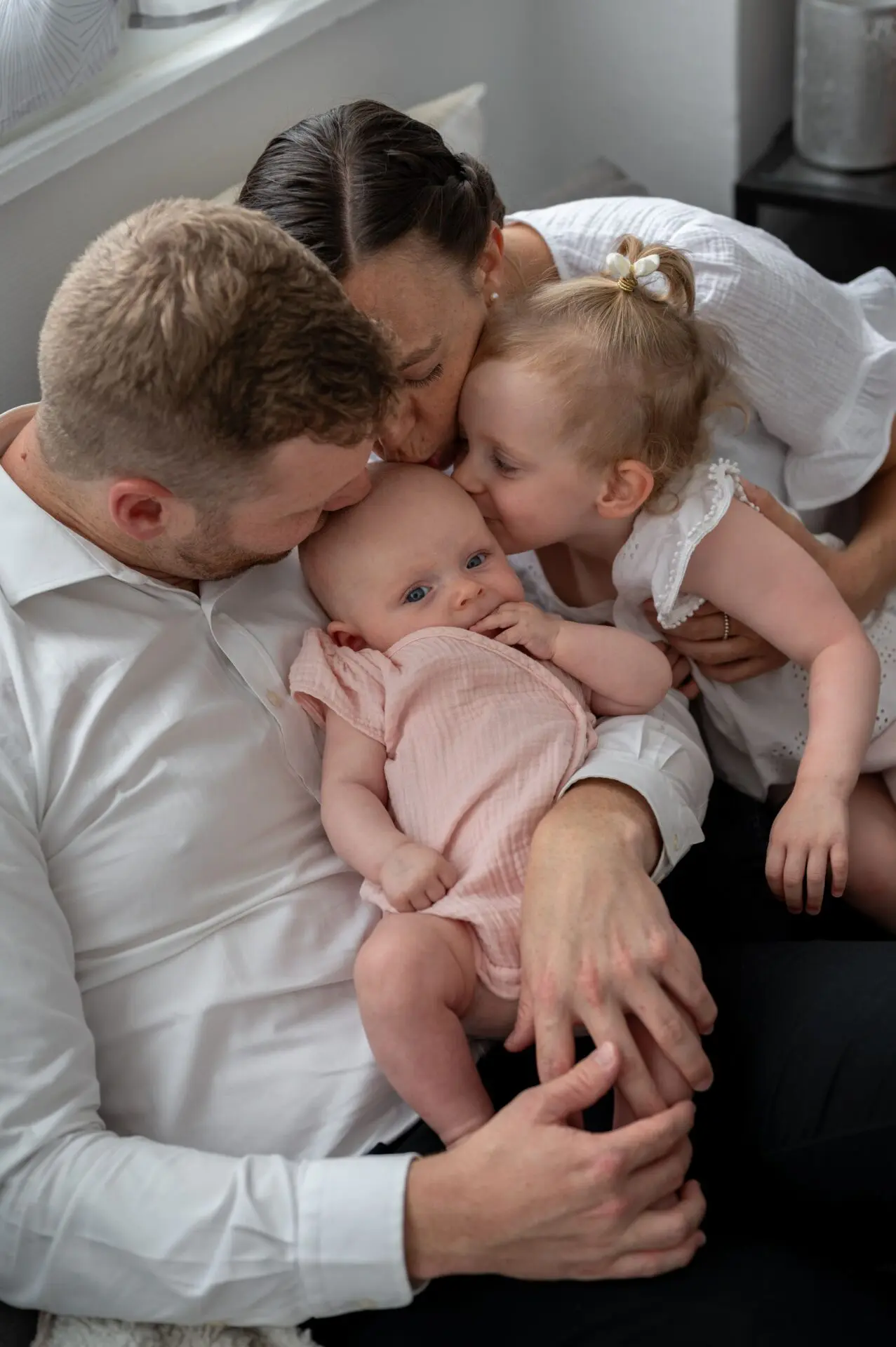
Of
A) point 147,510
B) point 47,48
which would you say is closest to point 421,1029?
point 147,510

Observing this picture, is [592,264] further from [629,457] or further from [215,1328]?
[215,1328]

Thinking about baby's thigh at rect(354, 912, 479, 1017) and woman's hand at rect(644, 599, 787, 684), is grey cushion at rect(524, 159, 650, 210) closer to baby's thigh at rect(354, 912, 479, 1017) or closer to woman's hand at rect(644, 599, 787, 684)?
woman's hand at rect(644, 599, 787, 684)

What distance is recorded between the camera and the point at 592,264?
5.39 feet

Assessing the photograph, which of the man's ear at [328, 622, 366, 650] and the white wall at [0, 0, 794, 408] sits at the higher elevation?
the white wall at [0, 0, 794, 408]

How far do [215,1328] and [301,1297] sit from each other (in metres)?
0.08

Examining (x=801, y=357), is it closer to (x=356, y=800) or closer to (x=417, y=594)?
(x=417, y=594)

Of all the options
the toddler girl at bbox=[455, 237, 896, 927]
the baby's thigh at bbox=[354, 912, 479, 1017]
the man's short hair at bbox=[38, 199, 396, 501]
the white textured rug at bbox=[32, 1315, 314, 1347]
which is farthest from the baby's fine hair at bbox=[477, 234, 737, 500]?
the white textured rug at bbox=[32, 1315, 314, 1347]

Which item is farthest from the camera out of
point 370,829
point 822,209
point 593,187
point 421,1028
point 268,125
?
point 822,209

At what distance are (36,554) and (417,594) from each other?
38cm

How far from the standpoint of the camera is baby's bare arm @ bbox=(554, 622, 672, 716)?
1.38 m

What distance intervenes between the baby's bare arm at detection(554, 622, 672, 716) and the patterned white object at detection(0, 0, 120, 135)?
0.84 meters

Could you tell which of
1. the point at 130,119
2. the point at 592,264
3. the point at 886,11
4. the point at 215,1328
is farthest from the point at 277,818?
the point at 886,11

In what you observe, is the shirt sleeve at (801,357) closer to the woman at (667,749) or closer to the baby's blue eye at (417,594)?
the woman at (667,749)

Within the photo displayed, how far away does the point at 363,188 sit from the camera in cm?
131
